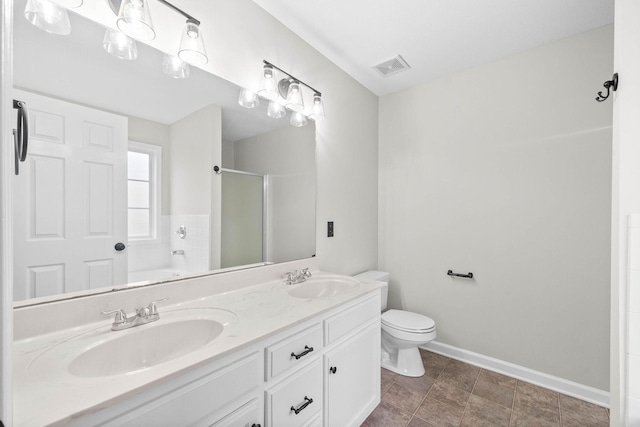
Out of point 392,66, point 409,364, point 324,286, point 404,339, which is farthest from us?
point 392,66

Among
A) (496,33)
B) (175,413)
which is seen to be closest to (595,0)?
(496,33)

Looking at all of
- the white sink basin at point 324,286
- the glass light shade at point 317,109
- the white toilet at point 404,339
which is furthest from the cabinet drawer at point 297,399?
the glass light shade at point 317,109

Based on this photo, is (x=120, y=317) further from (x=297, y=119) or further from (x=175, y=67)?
(x=297, y=119)

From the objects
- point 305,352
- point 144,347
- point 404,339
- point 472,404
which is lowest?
point 472,404

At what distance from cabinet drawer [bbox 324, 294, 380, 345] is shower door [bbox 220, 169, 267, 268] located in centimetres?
62

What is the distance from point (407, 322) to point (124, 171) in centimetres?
206

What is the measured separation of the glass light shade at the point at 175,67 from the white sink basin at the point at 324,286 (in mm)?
1249

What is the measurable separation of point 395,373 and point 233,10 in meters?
2.69

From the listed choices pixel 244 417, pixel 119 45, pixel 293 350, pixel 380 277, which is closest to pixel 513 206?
pixel 380 277

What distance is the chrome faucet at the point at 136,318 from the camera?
3.19 ft

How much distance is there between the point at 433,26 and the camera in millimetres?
1824

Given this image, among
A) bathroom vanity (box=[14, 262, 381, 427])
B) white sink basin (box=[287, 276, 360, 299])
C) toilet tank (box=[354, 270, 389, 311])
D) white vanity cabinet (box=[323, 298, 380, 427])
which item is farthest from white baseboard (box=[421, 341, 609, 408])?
white sink basin (box=[287, 276, 360, 299])

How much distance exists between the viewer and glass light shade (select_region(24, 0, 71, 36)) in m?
0.91

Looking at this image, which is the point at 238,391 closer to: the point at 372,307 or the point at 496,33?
the point at 372,307
